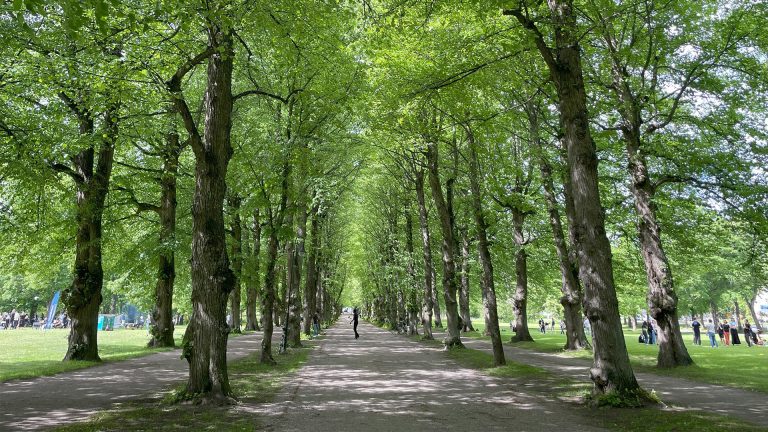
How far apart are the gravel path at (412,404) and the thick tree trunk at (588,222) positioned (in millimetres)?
1051

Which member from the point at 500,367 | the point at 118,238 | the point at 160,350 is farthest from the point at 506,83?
the point at 118,238

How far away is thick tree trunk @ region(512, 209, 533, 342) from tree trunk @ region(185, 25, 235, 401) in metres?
16.6

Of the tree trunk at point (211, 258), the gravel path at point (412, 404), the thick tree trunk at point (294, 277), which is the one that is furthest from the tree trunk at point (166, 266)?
the gravel path at point (412, 404)

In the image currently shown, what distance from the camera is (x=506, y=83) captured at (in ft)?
45.5

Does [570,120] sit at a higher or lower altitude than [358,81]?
lower

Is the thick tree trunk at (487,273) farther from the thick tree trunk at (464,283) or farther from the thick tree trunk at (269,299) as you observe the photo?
the thick tree trunk at (464,283)

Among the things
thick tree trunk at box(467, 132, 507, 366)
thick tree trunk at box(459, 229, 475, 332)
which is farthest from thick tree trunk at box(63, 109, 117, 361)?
thick tree trunk at box(459, 229, 475, 332)

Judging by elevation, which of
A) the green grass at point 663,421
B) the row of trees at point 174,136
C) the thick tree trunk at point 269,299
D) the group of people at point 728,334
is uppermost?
the row of trees at point 174,136

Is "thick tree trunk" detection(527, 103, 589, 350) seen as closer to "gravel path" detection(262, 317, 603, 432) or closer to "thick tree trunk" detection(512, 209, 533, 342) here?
"thick tree trunk" detection(512, 209, 533, 342)

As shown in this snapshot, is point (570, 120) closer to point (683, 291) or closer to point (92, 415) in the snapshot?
point (92, 415)

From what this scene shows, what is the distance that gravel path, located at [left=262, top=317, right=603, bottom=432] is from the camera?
7.28m

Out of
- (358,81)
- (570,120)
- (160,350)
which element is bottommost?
(160,350)

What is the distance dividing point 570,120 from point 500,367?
821 cm

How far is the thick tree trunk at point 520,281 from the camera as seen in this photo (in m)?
23.7
